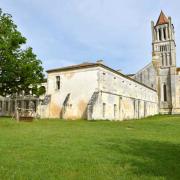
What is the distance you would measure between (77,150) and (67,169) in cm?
260

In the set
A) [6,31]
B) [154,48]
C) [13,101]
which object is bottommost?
[13,101]

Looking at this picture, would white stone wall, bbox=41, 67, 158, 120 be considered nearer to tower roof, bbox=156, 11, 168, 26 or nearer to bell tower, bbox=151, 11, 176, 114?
bell tower, bbox=151, 11, 176, 114

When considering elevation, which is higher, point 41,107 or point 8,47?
point 8,47

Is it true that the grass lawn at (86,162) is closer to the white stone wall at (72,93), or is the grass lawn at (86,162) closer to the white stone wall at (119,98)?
the white stone wall at (119,98)

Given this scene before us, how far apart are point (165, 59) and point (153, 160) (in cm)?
6322

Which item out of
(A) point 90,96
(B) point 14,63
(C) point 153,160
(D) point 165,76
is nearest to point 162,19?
(D) point 165,76

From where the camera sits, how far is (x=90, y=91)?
30.8 meters

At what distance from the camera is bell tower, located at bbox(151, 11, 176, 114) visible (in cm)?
5825

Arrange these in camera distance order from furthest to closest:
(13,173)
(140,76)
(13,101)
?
(140,76), (13,101), (13,173)

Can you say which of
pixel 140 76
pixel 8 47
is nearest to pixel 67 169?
pixel 8 47

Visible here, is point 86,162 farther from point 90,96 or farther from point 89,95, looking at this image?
point 89,95

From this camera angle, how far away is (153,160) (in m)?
7.91

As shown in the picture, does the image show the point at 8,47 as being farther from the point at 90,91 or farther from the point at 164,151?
the point at 164,151

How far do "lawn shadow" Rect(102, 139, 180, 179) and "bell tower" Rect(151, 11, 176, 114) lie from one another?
49577mm
